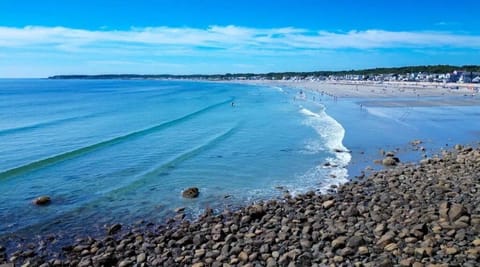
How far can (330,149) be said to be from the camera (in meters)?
22.3

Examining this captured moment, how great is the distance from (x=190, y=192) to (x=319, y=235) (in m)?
6.11

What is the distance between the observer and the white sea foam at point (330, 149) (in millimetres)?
16323

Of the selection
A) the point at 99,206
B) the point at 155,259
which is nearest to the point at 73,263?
the point at 155,259

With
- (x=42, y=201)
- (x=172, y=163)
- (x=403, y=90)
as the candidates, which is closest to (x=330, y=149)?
(x=172, y=163)

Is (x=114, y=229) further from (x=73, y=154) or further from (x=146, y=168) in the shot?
(x=73, y=154)

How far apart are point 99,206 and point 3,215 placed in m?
2.72

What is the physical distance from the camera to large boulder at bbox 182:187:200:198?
14211mm

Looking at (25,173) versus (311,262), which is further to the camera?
(25,173)

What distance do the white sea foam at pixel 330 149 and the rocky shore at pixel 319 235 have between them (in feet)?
9.79

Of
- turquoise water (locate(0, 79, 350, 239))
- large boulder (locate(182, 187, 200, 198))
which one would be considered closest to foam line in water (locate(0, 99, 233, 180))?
turquoise water (locate(0, 79, 350, 239))

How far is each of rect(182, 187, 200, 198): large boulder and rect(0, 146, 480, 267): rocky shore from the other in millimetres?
1956

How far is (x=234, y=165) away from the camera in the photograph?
18906 mm

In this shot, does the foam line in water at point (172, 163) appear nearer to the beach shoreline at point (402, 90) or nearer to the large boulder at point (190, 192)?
the large boulder at point (190, 192)

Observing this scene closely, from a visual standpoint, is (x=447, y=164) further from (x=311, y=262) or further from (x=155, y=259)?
(x=155, y=259)
